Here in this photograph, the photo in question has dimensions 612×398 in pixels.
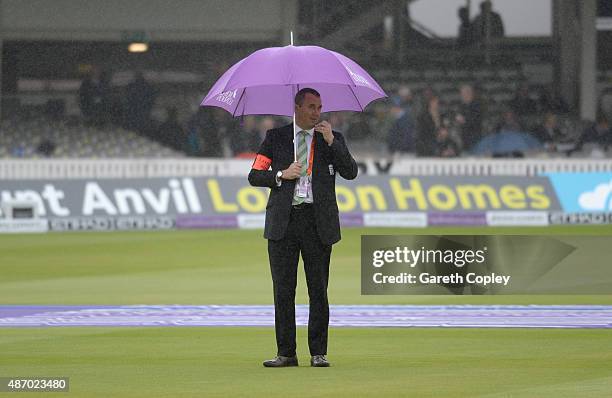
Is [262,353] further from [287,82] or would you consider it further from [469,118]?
[469,118]

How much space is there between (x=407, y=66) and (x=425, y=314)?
65.8ft

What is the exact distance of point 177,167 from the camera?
2895cm

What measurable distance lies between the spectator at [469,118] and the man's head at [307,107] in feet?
73.7

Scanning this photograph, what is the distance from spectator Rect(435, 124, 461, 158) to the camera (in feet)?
103

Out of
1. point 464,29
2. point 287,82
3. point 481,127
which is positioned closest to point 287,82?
point 287,82

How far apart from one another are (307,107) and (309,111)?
0.03 m

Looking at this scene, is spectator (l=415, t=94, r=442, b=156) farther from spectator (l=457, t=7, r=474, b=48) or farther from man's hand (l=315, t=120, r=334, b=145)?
man's hand (l=315, t=120, r=334, b=145)

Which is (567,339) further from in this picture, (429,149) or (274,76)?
(429,149)

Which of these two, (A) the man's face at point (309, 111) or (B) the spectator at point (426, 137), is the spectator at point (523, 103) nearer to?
(B) the spectator at point (426, 137)

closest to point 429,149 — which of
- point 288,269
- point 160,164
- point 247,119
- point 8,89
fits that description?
point 247,119

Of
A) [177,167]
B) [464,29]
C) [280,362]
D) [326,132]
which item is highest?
[464,29]

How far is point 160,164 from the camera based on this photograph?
94.4ft

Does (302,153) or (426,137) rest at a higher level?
(302,153)

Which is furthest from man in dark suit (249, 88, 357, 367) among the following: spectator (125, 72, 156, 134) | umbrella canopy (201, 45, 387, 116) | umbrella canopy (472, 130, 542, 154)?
spectator (125, 72, 156, 134)
